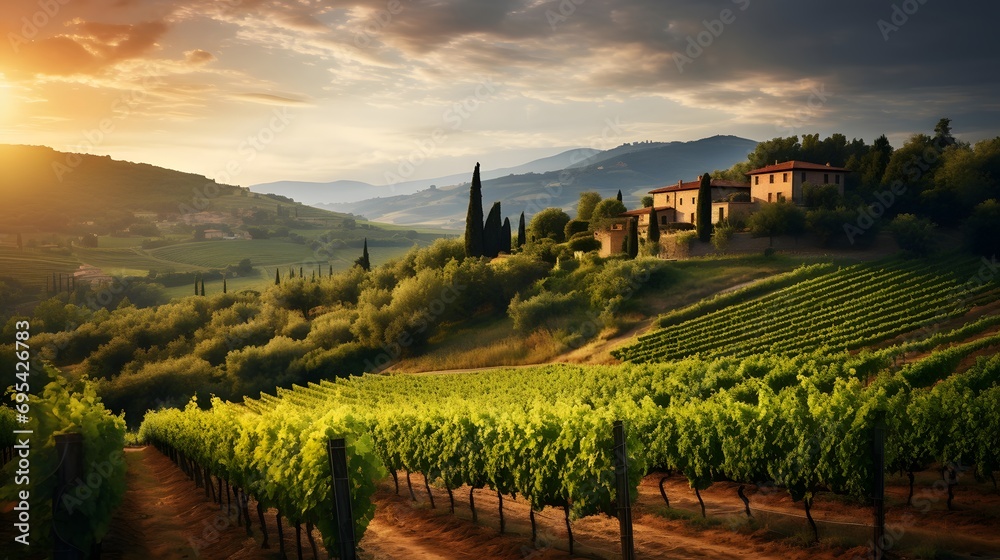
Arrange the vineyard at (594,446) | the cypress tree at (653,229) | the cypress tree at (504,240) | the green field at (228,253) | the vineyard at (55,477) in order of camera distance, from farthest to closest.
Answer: the green field at (228,253)
the cypress tree at (504,240)
the cypress tree at (653,229)
the vineyard at (594,446)
the vineyard at (55,477)

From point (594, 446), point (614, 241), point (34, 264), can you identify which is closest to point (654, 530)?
point (594, 446)

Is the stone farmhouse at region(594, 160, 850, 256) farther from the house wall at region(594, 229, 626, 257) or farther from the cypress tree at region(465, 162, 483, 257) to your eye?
the cypress tree at region(465, 162, 483, 257)

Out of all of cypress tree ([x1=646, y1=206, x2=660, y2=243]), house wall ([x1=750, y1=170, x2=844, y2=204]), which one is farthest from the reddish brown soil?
house wall ([x1=750, y1=170, x2=844, y2=204])

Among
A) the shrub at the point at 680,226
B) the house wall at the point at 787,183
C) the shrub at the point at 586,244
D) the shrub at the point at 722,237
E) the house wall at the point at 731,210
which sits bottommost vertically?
the shrub at the point at 586,244

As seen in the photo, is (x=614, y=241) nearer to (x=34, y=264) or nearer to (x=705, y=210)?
(x=705, y=210)

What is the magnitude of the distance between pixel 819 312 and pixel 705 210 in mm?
22265

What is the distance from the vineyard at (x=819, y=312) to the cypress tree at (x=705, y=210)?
1227cm

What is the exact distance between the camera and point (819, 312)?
54.6 meters

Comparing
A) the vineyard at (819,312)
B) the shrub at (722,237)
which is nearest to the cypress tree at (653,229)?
the shrub at (722,237)

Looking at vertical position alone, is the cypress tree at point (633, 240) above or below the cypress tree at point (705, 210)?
below

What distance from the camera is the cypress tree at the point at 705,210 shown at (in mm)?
74219

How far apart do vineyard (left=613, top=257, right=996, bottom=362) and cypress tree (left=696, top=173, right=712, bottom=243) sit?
40.3 ft

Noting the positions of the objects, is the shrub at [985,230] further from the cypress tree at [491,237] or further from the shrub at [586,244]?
the cypress tree at [491,237]

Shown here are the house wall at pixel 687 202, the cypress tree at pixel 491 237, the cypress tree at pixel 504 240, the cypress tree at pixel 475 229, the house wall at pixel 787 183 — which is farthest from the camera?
the cypress tree at pixel 504 240
